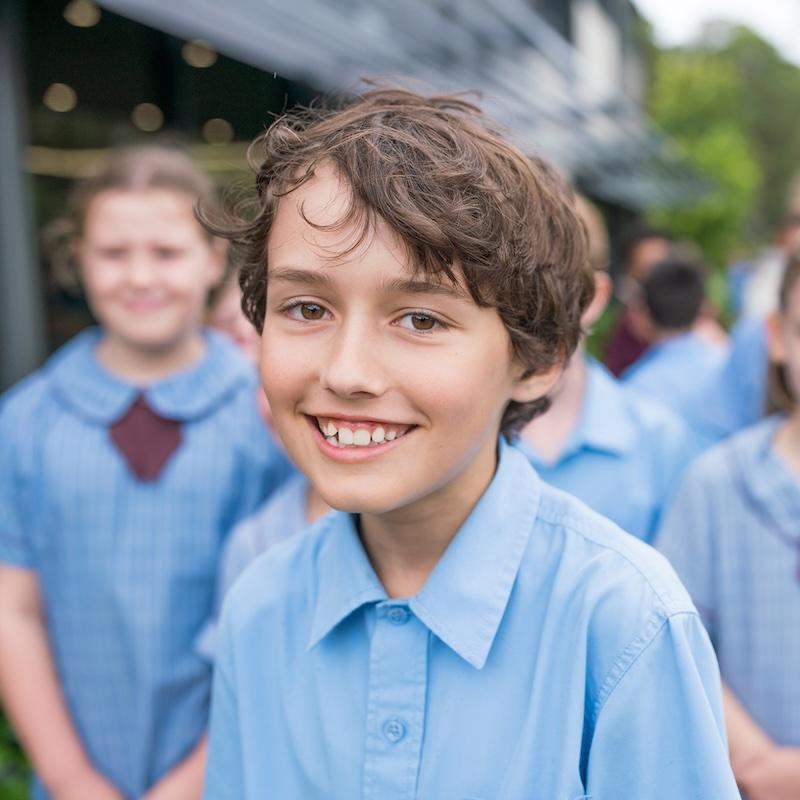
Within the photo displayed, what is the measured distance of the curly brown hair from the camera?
1.22 metres

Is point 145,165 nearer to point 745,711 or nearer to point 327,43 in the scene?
point 745,711

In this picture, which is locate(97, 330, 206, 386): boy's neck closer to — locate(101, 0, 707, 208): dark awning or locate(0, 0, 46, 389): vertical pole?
locate(101, 0, 707, 208): dark awning

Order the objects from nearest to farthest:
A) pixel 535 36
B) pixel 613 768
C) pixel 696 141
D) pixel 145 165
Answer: pixel 613 768
pixel 145 165
pixel 535 36
pixel 696 141

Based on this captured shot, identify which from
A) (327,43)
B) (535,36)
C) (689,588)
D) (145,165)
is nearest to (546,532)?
(689,588)

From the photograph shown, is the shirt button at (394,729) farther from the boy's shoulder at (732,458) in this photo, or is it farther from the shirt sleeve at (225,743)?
the boy's shoulder at (732,458)

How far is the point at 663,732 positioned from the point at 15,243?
3847 mm

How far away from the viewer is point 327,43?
19.9 ft

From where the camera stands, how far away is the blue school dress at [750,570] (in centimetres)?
196

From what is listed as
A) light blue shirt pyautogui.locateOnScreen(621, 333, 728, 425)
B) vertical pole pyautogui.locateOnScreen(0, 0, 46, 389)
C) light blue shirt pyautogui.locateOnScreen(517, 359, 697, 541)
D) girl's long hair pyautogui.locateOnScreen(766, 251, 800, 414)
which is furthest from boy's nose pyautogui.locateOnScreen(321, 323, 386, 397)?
vertical pole pyautogui.locateOnScreen(0, 0, 46, 389)

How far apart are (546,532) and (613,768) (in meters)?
0.31

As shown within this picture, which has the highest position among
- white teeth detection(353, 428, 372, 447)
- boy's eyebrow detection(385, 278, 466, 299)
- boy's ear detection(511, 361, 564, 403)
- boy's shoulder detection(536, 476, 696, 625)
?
boy's eyebrow detection(385, 278, 466, 299)

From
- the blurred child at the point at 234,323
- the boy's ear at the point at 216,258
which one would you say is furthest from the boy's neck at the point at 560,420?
the boy's ear at the point at 216,258

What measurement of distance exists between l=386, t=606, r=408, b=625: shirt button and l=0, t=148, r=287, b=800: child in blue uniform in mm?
1028

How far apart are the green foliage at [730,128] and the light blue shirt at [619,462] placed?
23191mm
